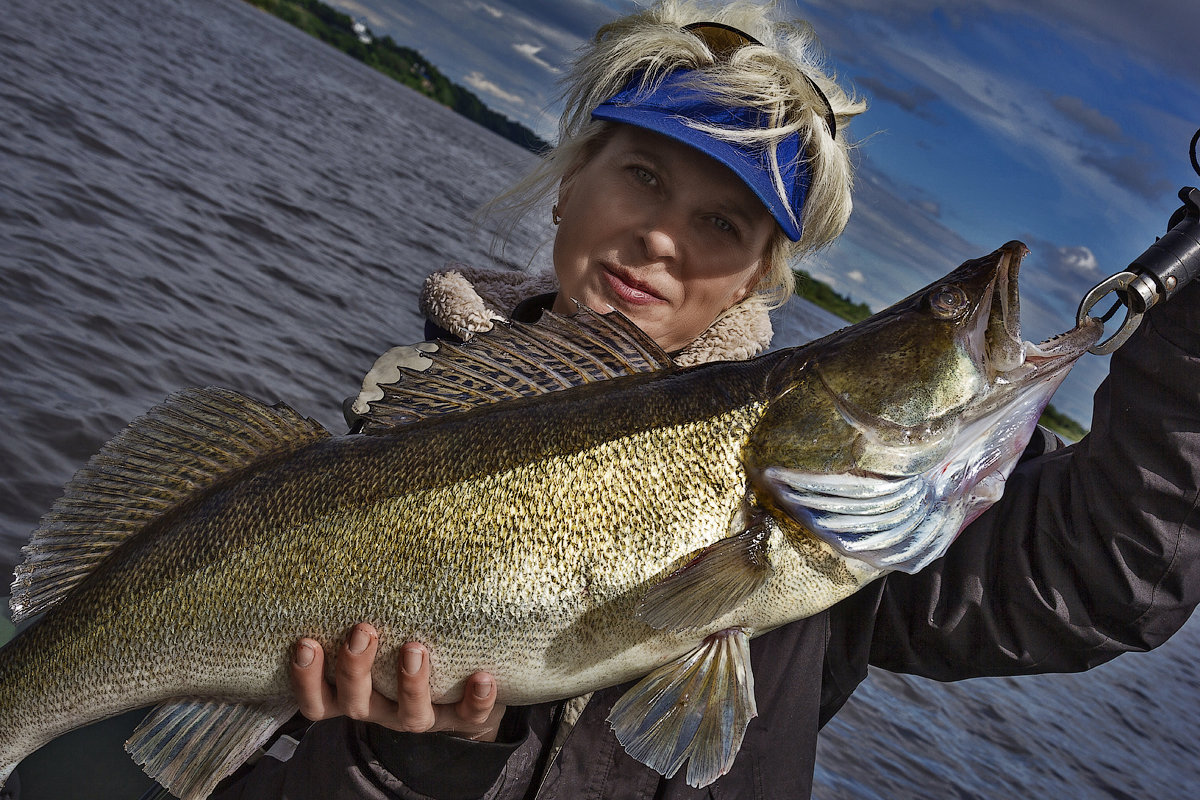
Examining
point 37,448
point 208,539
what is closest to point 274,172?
point 37,448

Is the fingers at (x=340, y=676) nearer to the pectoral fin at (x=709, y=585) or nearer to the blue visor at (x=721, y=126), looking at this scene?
the pectoral fin at (x=709, y=585)

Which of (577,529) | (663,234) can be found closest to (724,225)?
(663,234)

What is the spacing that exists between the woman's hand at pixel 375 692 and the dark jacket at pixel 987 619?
0.32 feet

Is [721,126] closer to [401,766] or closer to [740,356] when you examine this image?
[740,356]

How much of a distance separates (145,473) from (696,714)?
5.57 ft

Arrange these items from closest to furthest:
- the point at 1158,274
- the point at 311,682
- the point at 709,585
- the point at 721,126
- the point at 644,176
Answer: the point at 1158,274, the point at 709,585, the point at 311,682, the point at 721,126, the point at 644,176

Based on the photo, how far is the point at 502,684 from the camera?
2049mm

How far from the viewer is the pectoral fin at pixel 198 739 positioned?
2.23 meters

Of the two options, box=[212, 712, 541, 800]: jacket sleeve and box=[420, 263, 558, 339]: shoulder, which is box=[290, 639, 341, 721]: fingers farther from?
box=[420, 263, 558, 339]: shoulder

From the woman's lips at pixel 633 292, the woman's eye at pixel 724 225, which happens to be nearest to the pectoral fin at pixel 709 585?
the woman's lips at pixel 633 292

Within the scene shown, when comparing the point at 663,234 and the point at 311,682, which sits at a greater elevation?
the point at 663,234

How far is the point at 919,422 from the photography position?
6.32ft

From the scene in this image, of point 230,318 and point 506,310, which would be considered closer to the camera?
point 506,310

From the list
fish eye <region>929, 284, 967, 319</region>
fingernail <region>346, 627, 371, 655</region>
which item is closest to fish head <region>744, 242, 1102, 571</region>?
fish eye <region>929, 284, 967, 319</region>
